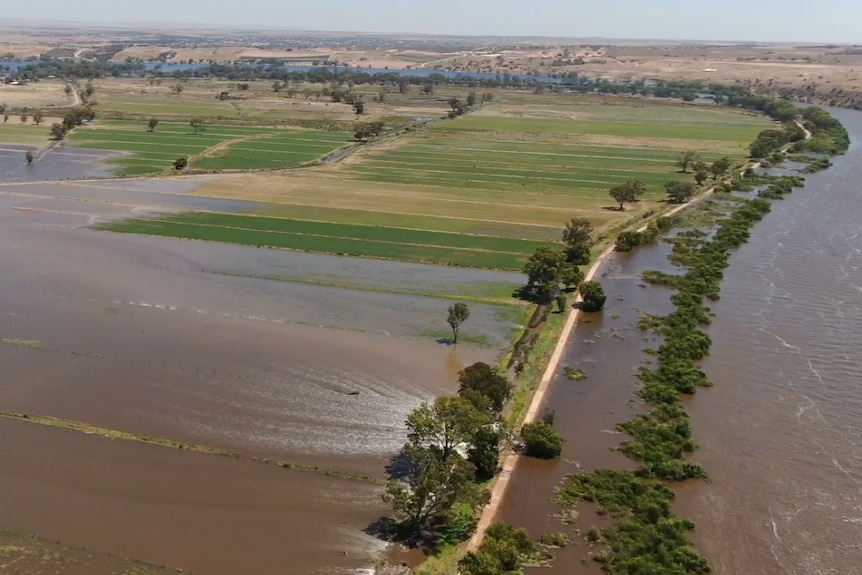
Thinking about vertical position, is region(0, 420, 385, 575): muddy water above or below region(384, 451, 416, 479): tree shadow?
below

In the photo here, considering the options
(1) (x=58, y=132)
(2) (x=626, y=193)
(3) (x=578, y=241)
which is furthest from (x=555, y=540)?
(1) (x=58, y=132)

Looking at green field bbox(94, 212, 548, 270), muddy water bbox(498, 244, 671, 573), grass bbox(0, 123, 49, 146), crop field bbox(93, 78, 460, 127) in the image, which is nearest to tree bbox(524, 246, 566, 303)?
muddy water bbox(498, 244, 671, 573)

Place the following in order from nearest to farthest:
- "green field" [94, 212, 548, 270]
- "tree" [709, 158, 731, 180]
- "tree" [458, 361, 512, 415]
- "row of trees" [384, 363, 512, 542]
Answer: "row of trees" [384, 363, 512, 542] → "tree" [458, 361, 512, 415] → "green field" [94, 212, 548, 270] → "tree" [709, 158, 731, 180]

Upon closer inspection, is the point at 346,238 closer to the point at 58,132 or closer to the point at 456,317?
the point at 456,317

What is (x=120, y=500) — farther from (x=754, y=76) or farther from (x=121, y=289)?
(x=754, y=76)

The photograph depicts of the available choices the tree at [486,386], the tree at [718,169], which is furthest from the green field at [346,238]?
the tree at [718,169]

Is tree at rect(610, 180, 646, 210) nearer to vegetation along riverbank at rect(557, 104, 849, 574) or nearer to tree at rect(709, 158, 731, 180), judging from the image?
vegetation along riverbank at rect(557, 104, 849, 574)

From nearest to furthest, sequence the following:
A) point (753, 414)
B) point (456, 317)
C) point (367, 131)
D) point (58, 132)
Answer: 1. point (753, 414)
2. point (456, 317)
3. point (58, 132)
4. point (367, 131)
